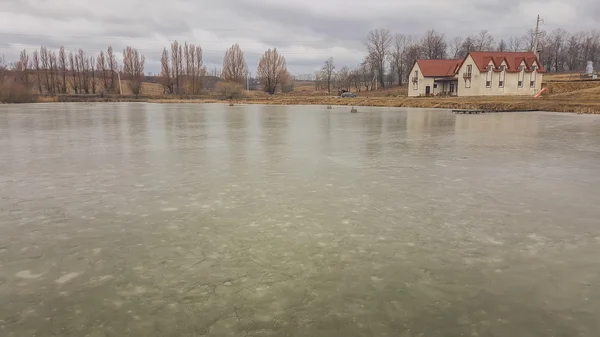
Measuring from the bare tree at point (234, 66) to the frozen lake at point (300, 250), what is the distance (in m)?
77.0

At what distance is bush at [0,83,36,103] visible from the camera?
4944 centimetres

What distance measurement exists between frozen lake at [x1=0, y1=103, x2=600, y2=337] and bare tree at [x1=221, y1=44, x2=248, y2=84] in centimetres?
7698

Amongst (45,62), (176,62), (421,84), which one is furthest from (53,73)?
(421,84)

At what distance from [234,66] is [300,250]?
273 feet

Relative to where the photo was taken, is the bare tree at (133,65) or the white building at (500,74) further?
the bare tree at (133,65)

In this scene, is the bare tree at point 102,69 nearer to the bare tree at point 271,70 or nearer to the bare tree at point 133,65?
the bare tree at point 133,65

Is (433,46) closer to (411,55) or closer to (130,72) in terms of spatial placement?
(411,55)

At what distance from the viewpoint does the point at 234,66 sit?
83.4 meters

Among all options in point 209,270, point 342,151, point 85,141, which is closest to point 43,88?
point 85,141

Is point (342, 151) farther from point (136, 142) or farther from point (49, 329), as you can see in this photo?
point (49, 329)

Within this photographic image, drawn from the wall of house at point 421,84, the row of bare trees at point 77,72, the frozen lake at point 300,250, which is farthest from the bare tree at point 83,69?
the frozen lake at point 300,250

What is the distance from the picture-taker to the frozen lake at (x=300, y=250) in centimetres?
276

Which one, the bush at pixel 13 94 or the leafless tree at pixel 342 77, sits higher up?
the leafless tree at pixel 342 77

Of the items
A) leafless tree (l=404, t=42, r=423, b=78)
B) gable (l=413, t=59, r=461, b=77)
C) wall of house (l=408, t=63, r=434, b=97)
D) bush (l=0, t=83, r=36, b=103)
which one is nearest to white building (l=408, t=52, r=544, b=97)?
gable (l=413, t=59, r=461, b=77)
